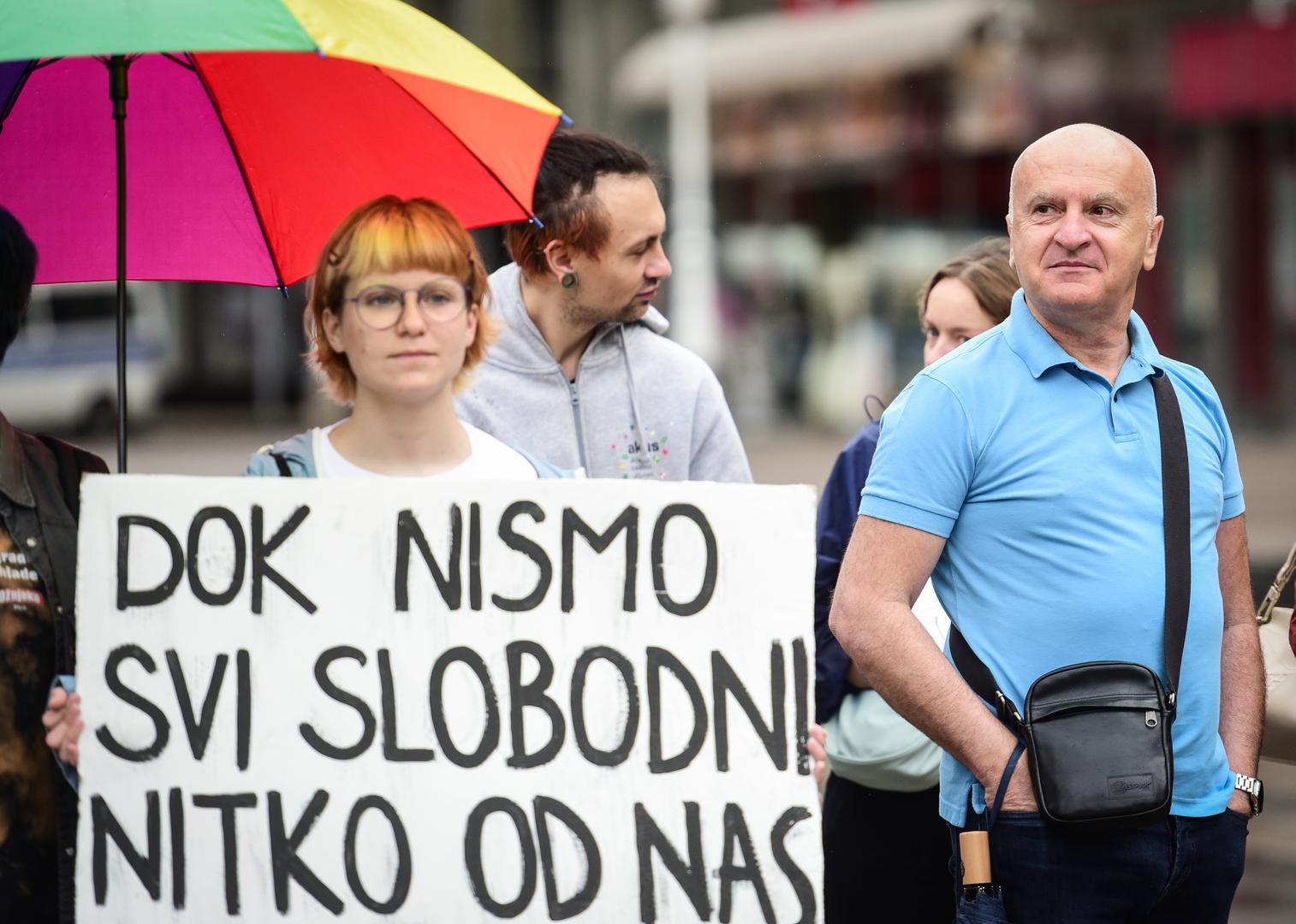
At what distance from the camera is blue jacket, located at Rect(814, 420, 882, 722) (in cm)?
345

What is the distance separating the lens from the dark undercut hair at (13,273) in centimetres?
277

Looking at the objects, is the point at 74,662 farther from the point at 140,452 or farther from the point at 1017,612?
the point at 140,452

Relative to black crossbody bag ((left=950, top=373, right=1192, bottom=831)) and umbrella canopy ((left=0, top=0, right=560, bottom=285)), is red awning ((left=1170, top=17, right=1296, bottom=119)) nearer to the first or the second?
umbrella canopy ((left=0, top=0, right=560, bottom=285))

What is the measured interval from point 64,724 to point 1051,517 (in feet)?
5.14

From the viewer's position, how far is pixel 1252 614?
301 cm

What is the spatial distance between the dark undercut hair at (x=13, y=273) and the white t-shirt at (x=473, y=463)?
1.73 feet

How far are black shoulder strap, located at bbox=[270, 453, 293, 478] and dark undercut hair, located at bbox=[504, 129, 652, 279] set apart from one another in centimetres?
93

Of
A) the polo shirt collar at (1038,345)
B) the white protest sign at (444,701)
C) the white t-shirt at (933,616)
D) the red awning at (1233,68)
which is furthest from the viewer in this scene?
the red awning at (1233,68)

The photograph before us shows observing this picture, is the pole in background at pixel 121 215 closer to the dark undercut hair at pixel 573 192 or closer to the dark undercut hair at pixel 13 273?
the dark undercut hair at pixel 13 273

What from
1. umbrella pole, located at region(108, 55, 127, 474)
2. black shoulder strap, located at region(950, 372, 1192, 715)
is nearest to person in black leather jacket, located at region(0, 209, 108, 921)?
umbrella pole, located at region(108, 55, 127, 474)

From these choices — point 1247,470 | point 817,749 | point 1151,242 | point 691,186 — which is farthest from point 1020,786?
point 691,186

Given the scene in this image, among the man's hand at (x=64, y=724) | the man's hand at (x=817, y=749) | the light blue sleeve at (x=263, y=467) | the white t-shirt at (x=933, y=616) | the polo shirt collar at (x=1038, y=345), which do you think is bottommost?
the man's hand at (x=817, y=749)

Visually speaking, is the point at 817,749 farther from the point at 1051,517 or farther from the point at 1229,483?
the point at 1229,483

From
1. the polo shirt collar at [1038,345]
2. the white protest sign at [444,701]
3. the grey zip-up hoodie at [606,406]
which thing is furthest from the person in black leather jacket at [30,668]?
the polo shirt collar at [1038,345]
